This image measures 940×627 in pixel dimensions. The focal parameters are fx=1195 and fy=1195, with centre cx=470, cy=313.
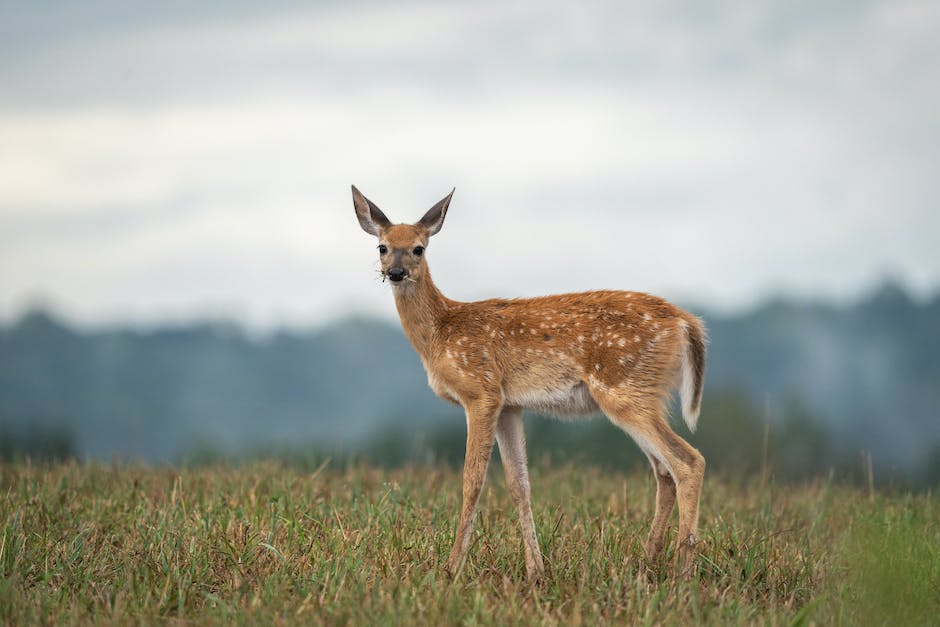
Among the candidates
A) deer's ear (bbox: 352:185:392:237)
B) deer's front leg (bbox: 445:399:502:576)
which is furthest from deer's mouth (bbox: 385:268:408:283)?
deer's front leg (bbox: 445:399:502:576)

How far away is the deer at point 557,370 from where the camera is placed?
775cm

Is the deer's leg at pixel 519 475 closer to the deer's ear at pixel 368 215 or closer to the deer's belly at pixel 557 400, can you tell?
the deer's belly at pixel 557 400

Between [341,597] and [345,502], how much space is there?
9.51 ft

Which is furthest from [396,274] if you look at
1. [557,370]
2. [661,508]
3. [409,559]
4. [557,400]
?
[661,508]

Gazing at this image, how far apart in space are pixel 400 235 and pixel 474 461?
182 centimetres

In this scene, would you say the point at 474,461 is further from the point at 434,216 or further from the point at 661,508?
the point at 434,216

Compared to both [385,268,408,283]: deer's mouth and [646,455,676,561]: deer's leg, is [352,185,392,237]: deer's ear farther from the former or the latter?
[646,455,676,561]: deer's leg

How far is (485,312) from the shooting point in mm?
8672

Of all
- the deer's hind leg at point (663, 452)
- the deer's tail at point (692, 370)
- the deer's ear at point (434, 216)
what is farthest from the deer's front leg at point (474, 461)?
the deer's ear at point (434, 216)

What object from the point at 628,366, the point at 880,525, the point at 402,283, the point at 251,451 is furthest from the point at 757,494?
the point at 251,451

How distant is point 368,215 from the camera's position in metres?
8.90

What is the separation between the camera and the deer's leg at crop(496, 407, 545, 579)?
24.3 ft

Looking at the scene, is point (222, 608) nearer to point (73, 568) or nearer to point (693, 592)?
point (73, 568)

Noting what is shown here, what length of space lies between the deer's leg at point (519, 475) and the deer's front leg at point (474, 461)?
0.54ft
